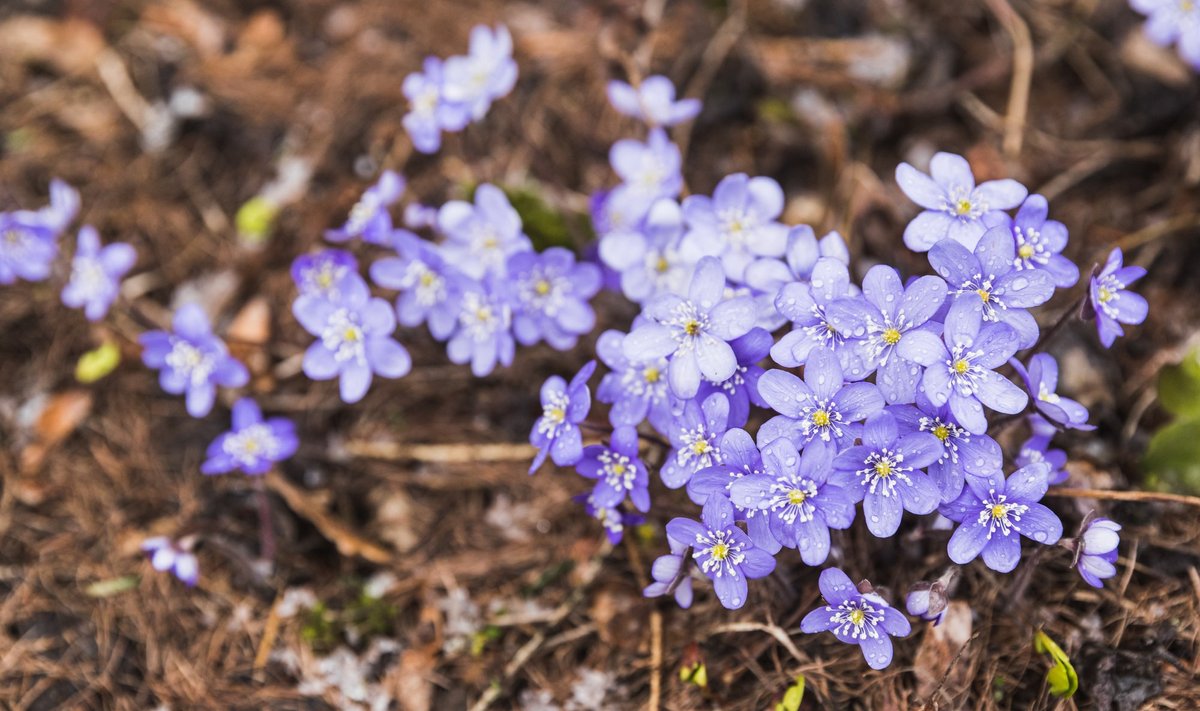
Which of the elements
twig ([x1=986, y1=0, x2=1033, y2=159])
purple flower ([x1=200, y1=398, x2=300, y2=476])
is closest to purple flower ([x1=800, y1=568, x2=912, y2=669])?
purple flower ([x1=200, y1=398, x2=300, y2=476])

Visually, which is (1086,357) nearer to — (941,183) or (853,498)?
(941,183)

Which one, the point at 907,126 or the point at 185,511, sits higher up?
the point at 907,126

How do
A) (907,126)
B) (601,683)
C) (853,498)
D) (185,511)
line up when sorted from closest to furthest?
(853,498) → (601,683) → (185,511) → (907,126)

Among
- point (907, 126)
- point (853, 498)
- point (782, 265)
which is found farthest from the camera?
point (907, 126)

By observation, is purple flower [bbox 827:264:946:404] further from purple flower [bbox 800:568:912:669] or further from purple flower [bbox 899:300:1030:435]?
purple flower [bbox 800:568:912:669]

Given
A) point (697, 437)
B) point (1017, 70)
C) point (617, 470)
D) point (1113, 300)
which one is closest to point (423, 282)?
point (617, 470)

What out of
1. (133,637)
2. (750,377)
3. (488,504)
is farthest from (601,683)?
(133,637)

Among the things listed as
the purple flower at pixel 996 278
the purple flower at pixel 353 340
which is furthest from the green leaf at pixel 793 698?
the purple flower at pixel 353 340

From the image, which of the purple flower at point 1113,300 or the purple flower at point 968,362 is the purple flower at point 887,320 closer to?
the purple flower at point 968,362
